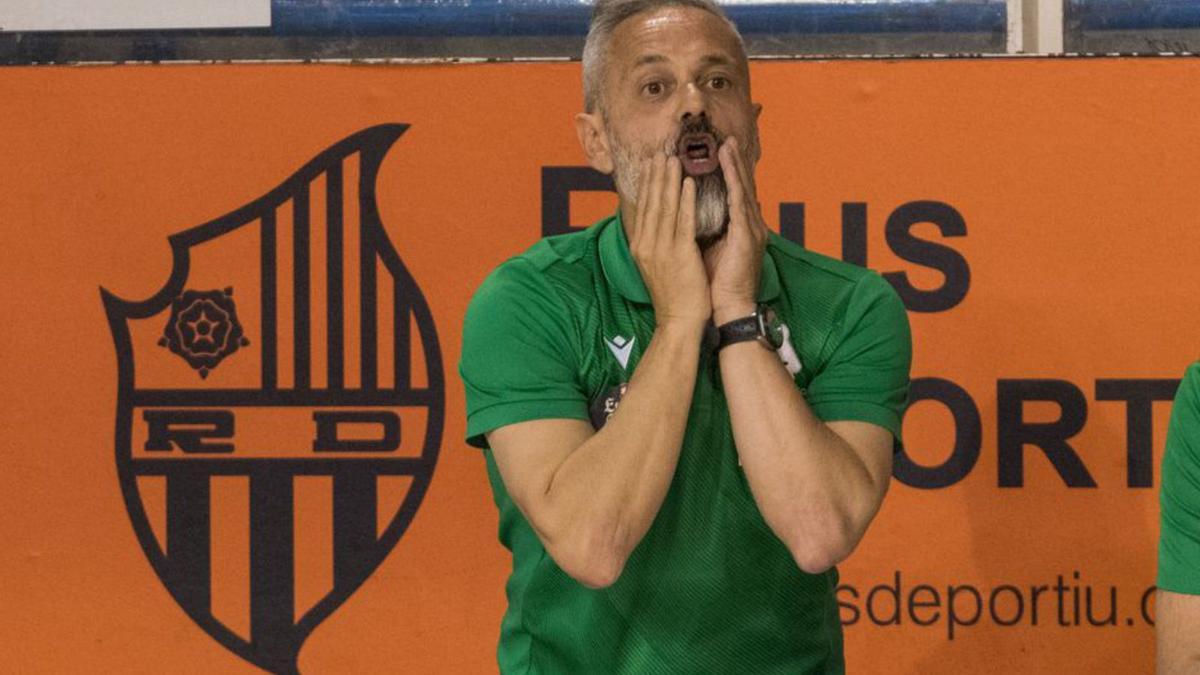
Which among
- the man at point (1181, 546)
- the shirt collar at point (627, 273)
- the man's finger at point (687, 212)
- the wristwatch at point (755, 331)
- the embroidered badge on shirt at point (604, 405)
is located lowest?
the man at point (1181, 546)

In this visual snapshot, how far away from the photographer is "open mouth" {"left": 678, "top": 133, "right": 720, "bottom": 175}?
5.87 ft

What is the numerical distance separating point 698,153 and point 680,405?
323mm

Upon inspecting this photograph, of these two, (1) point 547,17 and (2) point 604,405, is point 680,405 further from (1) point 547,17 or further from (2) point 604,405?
(1) point 547,17

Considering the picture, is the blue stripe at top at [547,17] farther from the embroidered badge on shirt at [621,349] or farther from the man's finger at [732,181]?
the embroidered badge on shirt at [621,349]

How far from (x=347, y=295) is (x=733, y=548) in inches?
44.0

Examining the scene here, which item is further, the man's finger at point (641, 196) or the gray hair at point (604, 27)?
the gray hair at point (604, 27)

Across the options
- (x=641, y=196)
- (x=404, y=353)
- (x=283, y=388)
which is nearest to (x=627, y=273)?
(x=641, y=196)

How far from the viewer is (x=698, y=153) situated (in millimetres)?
1802

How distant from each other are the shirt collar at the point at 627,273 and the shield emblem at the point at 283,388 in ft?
2.70

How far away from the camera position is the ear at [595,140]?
1.91m

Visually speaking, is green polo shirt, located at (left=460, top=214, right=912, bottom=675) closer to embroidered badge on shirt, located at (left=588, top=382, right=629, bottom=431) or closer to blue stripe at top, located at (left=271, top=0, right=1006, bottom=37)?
embroidered badge on shirt, located at (left=588, top=382, right=629, bottom=431)

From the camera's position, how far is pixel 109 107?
263 cm

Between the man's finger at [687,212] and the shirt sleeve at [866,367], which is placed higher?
the man's finger at [687,212]

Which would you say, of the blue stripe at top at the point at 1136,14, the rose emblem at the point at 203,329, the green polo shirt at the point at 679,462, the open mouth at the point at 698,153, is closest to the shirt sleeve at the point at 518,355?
the green polo shirt at the point at 679,462
